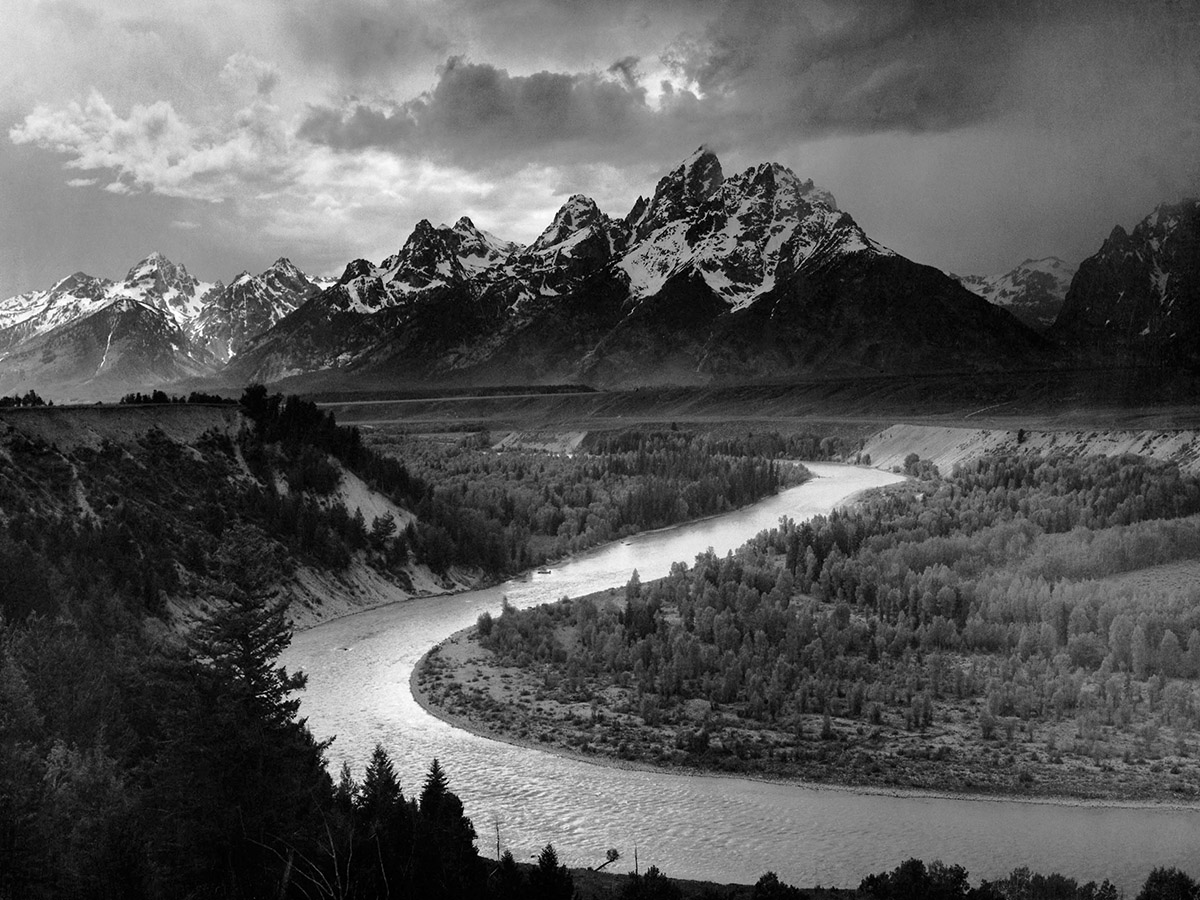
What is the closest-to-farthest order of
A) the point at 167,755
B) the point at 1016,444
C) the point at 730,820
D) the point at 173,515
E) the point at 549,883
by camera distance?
1. the point at 549,883
2. the point at 167,755
3. the point at 730,820
4. the point at 173,515
5. the point at 1016,444

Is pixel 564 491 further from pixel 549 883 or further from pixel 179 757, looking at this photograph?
pixel 549 883

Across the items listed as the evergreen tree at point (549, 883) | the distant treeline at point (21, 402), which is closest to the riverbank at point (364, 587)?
the distant treeline at point (21, 402)

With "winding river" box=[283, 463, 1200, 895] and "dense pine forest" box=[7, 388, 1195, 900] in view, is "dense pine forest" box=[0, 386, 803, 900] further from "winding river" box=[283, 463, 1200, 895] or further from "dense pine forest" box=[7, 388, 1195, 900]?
"winding river" box=[283, 463, 1200, 895]

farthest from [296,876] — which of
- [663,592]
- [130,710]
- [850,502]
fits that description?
[850,502]

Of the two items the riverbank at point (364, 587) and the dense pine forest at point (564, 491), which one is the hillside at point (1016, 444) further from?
the riverbank at point (364, 587)

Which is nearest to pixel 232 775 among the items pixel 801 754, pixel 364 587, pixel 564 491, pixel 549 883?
pixel 549 883

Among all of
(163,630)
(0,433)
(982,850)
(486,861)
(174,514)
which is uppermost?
(0,433)

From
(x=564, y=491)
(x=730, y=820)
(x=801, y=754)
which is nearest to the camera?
(x=730, y=820)

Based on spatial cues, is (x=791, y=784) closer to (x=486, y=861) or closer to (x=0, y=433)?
(x=486, y=861)
